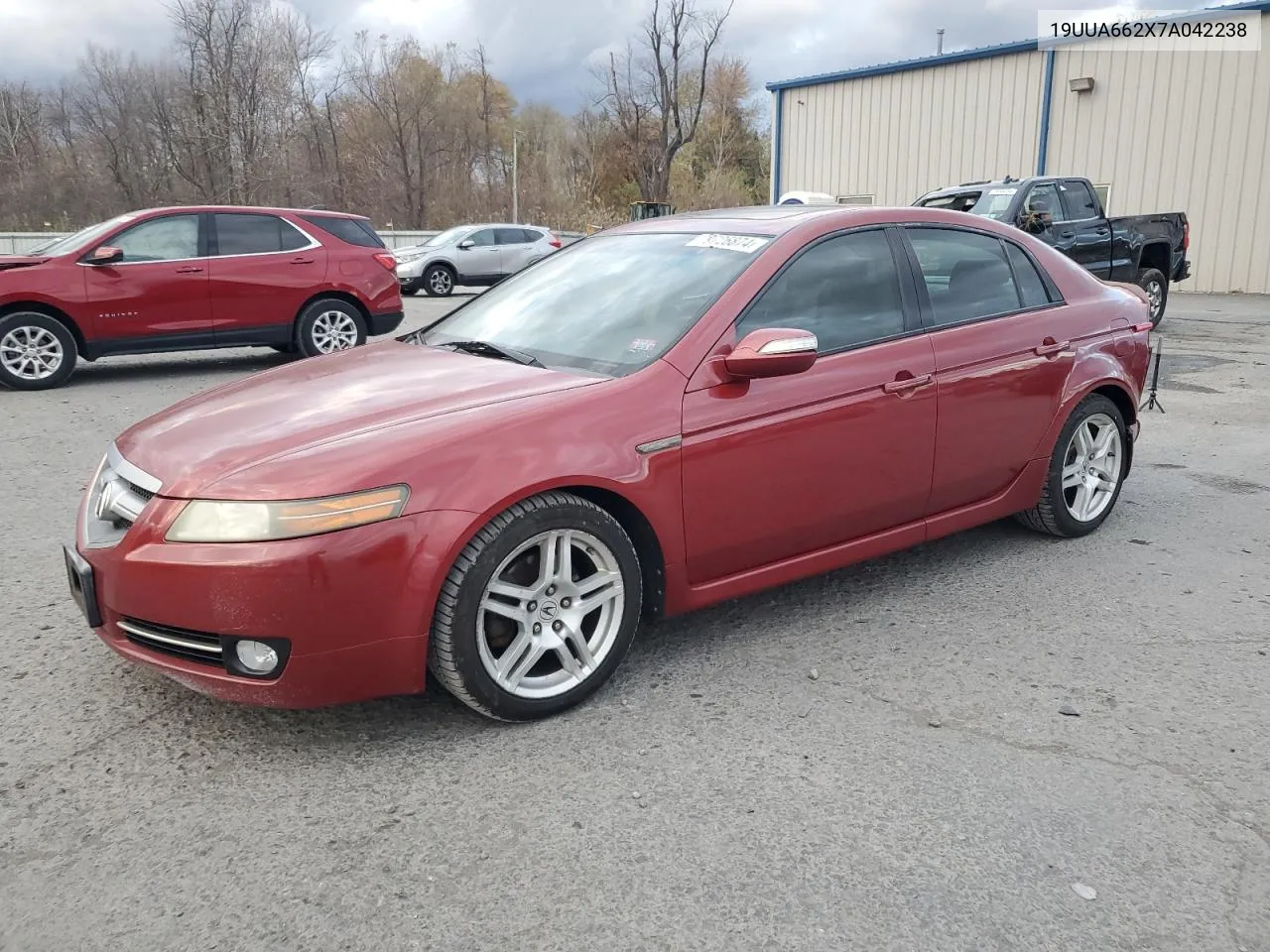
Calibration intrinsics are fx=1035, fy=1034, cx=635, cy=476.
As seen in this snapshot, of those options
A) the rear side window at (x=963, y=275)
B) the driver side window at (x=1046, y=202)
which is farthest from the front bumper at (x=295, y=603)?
the driver side window at (x=1046, y=202)

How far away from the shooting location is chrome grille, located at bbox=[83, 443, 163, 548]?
2941mm

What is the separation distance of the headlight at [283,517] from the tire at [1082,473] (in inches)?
123

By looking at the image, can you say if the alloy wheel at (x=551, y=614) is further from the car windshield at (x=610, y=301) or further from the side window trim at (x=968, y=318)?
the side window trim at (x=968, y=318)

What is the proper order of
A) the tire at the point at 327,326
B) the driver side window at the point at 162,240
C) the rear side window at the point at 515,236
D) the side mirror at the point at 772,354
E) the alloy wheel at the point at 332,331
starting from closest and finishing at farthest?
1. the side mirror at the point at 772,354
2. the driver side window at the point at 162,240
3. the tire at the point at 327,326
4. the alloy wheel at the point at 332,331
5. the rear side window at the point at 515,236

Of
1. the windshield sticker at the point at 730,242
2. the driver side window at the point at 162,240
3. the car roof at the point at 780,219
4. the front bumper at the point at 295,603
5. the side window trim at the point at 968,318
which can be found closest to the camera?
the front bumper at the point at 295,603

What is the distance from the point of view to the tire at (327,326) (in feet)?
34.1

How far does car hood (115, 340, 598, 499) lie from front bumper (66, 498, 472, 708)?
16cm

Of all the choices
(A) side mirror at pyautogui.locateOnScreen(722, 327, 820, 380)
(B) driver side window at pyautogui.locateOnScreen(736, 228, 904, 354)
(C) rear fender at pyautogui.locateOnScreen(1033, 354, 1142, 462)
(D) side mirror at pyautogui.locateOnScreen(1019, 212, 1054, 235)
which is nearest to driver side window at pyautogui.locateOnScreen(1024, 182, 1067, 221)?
(D) side mirror at pyautogui.locateOnScreen(1019, 212, 1054, 235)

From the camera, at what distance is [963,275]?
14.3ft

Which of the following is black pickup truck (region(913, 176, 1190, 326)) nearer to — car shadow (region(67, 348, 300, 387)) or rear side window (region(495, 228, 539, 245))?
car shadow (region(67, 348, 300, 387))

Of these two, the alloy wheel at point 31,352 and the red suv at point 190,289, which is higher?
the red suv at point 190,289

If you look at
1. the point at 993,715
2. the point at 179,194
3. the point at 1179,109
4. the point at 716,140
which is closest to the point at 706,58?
the point at 716,140

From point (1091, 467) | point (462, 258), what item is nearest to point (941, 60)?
point (462, 258)

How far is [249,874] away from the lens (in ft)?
7.82
